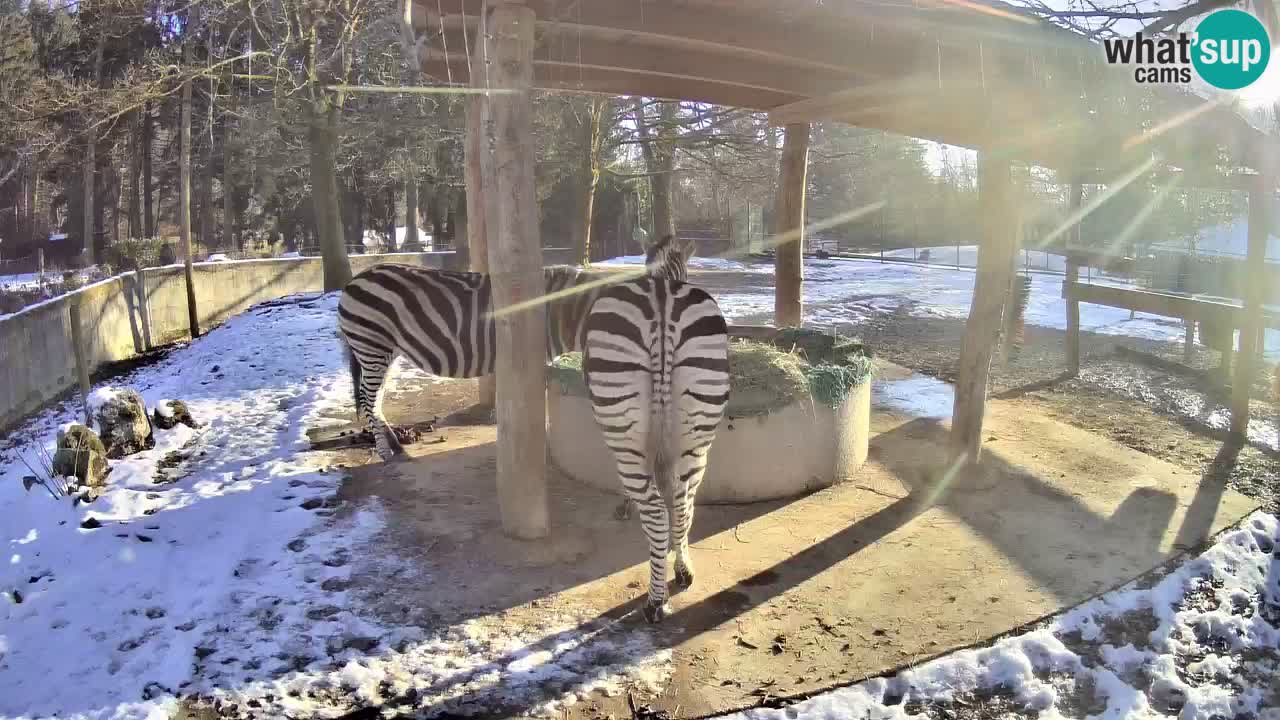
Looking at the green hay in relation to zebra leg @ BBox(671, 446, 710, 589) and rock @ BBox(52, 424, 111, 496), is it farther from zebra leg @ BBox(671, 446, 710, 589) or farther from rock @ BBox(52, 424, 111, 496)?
rock @ BBox(52, 424, 111, 496)

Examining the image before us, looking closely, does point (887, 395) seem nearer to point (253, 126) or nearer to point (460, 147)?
point (460, 147)

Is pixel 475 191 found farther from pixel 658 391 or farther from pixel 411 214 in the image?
pixel 411 214

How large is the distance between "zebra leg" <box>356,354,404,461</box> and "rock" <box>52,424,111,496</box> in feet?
6.83

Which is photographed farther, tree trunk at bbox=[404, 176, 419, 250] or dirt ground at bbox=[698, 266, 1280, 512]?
tree trunk at bbox=[404, 176, 419, 250]

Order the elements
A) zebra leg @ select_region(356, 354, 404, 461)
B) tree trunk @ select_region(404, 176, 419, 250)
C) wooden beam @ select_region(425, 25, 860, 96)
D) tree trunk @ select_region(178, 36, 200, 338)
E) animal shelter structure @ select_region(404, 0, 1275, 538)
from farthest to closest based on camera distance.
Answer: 1. tree trunk @ select_region(404, 176, 419, 250)
2. tree trunk @ select_region(178, 36, 200, 338)
3. zebra leg @ select_region(356, 354, 404, 461)
4. wooden beam @ select_region(425, 25, 860, 96)
5. animal shelter structure @ select_region(404, 0, 1275, 538)

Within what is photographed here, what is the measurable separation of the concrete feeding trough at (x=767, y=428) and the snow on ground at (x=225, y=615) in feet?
5.52

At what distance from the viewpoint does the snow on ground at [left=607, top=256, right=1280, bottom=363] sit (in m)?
15.1

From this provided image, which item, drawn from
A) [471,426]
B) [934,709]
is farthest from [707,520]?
[471,426]

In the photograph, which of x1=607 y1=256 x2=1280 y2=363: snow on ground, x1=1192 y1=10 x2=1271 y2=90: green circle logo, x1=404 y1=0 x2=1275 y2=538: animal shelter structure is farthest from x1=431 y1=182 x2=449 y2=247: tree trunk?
x1=1192 y1=10 x2=1271 y2=90: green circle logo

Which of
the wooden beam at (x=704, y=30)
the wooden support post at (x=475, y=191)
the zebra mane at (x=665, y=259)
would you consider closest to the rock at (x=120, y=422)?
the wooden support post at (x=475, y=191)

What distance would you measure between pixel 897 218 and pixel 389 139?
3134 centimetres

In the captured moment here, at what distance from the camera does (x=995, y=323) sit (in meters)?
6.38

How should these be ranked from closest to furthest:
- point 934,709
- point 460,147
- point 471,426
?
point 934,709 → point 471,426 → point 460,147

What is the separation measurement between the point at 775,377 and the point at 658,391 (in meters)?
1.95
